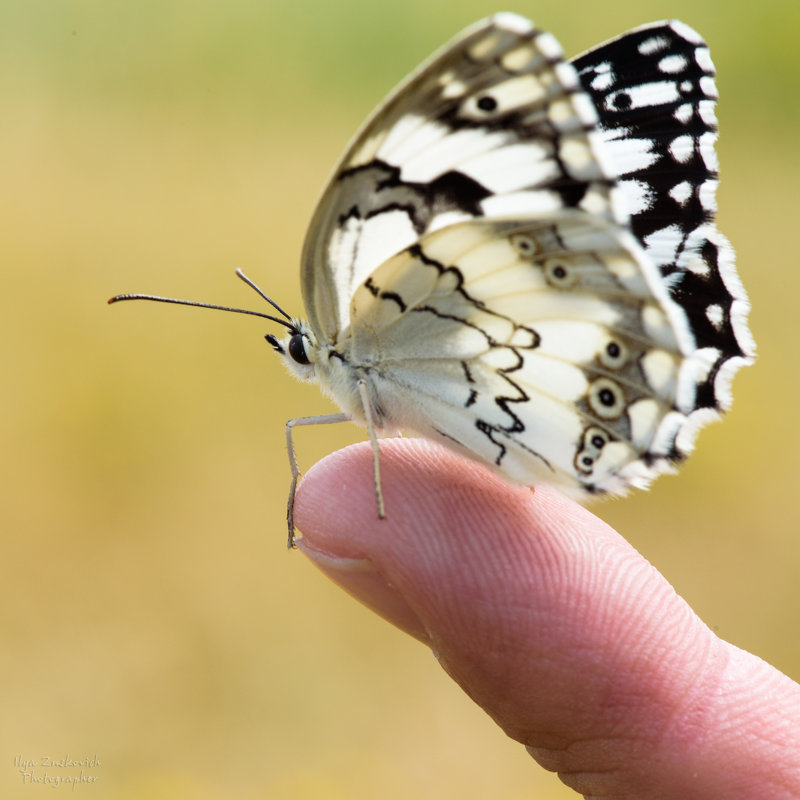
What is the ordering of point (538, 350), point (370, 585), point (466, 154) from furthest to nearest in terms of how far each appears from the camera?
point (370, 585)
point (538, 350)
point (466, 154)

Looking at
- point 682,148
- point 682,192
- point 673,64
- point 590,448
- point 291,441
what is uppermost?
point 673,64

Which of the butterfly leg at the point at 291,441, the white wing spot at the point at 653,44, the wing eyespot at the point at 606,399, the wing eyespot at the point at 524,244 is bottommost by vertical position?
the butterfly leg at the point at 291,441

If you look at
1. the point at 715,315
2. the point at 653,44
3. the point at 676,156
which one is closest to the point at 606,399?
the point at 715,315

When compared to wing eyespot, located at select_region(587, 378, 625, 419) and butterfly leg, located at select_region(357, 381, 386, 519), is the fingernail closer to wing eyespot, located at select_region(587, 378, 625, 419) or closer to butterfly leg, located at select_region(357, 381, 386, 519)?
butterfly leg, located at select_region(357, 381, 386, 519)

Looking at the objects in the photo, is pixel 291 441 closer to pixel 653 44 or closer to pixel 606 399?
pixel 606 399

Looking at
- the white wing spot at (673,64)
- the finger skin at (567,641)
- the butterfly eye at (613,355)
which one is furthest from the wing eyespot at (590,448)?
the white wing spot at (673,64)

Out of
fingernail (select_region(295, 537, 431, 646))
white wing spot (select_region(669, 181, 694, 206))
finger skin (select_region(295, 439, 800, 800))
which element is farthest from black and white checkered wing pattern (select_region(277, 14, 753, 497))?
fingernail (select_region(295, 537, 431, 646))

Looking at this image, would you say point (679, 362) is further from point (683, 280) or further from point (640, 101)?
point (640, 101)

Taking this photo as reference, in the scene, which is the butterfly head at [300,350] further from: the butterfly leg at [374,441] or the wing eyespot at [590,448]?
the wing eyespot at [590,448]

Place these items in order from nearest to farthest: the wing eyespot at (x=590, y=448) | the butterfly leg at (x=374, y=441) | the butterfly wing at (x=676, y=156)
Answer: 1. the wing eyespot at (x=590, y=448)
2. the butterfly leg at (x=374, y=441)
3. the butterfly wing at (x=676, y=156)
